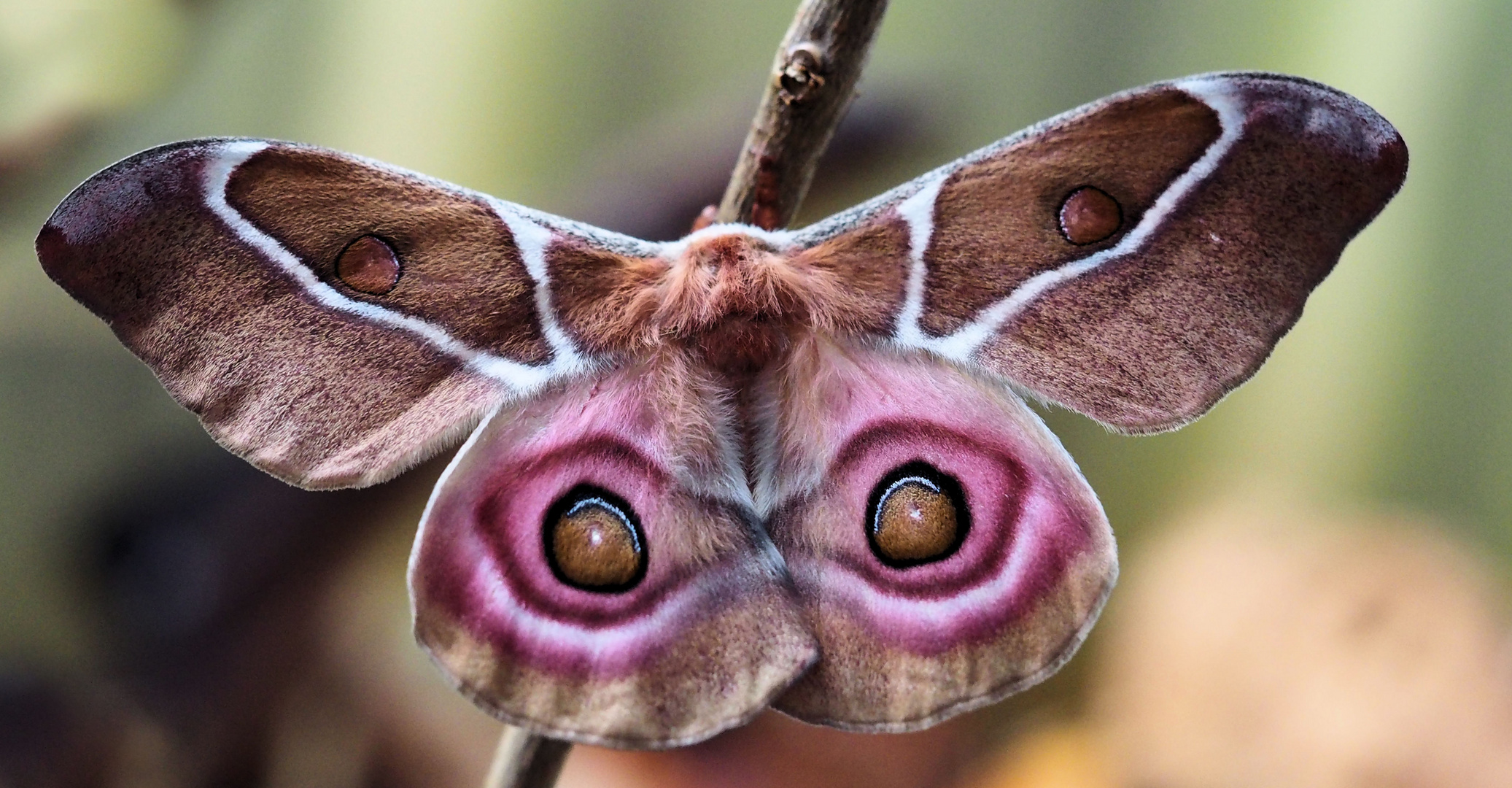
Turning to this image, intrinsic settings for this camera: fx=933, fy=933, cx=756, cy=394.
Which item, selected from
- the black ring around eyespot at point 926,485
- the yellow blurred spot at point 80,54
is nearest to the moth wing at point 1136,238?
the black ring around eyespot at point 926,485

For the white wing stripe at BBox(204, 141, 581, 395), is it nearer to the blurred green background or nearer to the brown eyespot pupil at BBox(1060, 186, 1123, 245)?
the brown eyespot pupil at BBox(1060, 186, 1123, 245)

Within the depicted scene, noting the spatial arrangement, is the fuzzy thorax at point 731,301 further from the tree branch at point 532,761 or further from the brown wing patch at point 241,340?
the tree branch at point 532,761

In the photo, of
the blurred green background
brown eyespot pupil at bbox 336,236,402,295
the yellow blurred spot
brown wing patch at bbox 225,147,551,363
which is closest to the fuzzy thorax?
brown wing patch at bbox 225,147,551,363

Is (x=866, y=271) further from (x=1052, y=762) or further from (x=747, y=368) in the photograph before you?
(x=1052, y=762)

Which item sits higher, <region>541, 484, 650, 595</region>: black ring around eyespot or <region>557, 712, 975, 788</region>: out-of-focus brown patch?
<region>541, 484, 650, 595</region>: black ring around eyespot

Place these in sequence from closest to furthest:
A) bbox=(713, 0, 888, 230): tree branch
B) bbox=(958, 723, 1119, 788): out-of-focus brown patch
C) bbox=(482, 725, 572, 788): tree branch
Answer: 1. bbox=(713, 0, 888, 230): tree branch
2. bbox=(482, 725, 572, 788): tree branch
3. bbox=(958, 723, 1119, 788): out-of-focus brown patch

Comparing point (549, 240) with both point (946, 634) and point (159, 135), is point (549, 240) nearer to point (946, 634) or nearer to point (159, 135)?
point (946, 634)

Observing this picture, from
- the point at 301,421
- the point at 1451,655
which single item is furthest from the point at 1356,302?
the point at 301,421
